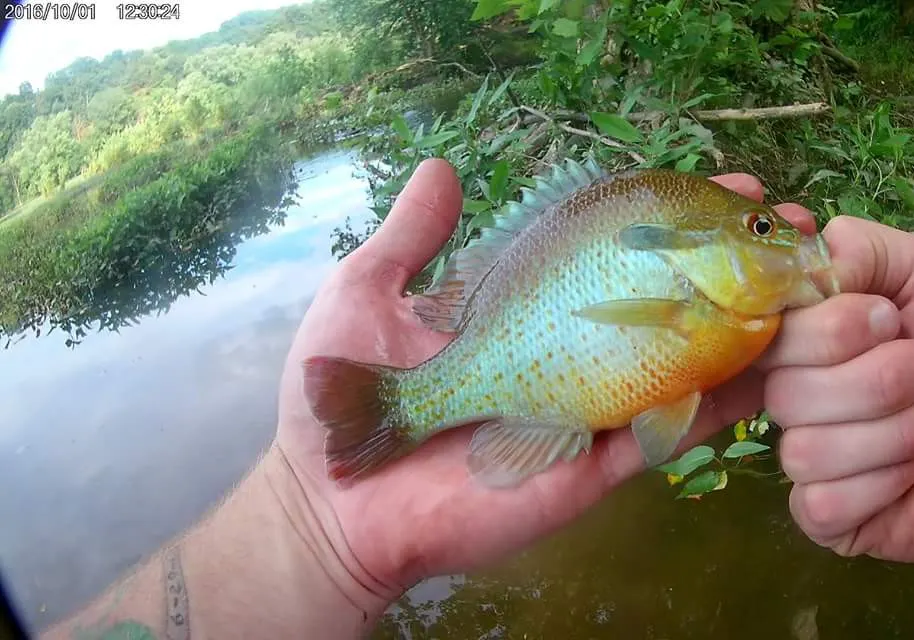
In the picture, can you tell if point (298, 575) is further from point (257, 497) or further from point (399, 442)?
point (399, 442)

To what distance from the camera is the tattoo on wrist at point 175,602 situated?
148 cm

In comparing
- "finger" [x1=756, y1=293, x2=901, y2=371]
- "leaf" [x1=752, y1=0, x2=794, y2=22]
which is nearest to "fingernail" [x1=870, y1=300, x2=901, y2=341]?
"finger" [x1=756, y1=293, x2=901, y2=371]

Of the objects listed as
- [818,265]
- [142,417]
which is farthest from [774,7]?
[142,417]

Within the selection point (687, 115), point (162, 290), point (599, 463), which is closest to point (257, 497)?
point (599, 463)

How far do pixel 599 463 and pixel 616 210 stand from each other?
0.48m

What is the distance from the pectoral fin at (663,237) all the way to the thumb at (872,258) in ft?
0.65

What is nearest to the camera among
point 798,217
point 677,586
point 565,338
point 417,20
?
point 565,338

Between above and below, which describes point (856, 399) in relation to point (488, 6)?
below

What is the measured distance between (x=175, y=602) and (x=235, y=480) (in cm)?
121

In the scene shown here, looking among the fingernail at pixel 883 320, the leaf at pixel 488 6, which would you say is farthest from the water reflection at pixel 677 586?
the leaf at pixel 488 6

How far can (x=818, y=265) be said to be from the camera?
3.59 feet

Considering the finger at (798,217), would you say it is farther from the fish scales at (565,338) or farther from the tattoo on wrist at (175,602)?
the tattoo on wrist at (175,602)

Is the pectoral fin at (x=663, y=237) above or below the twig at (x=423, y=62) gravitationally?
above

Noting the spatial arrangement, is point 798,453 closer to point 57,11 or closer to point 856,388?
point 856,388
